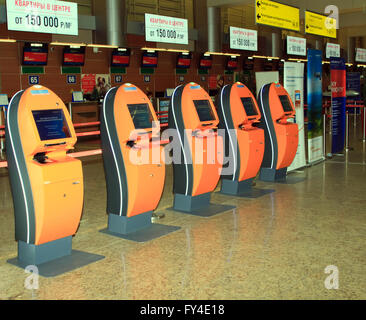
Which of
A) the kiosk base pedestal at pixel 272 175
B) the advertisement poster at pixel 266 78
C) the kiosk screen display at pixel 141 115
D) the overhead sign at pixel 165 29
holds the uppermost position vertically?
the overhead sign at pixel 165 29

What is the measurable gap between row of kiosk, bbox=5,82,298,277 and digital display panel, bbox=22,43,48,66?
743 cm

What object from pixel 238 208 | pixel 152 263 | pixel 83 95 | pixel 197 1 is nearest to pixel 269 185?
pixel 238 208

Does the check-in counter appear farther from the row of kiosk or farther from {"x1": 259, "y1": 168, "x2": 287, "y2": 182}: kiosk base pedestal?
the row of kiosk

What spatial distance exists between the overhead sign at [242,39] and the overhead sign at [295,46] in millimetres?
2479

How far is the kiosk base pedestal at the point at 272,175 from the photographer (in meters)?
7.37

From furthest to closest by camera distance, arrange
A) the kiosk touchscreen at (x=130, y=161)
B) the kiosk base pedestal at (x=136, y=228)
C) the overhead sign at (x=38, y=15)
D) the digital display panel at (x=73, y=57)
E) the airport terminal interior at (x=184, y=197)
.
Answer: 1. the digital display panel at (x=73, y=57)
2. the overhead sign at (x=38, y=15)
3. the kiosk base pedestal at (x=136, y=228)
4. the kiosk touchscreen at (x=130, y=161)
5. the airport terminal interior at (x=184, y=197)

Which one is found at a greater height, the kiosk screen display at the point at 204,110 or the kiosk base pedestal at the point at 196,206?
the kiosk screen display at the point at 204,110

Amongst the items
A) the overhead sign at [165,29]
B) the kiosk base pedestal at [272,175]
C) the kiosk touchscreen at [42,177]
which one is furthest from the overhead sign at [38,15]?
the kiosk touchscreen at [42,177]

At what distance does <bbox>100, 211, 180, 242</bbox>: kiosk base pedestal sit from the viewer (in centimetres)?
474

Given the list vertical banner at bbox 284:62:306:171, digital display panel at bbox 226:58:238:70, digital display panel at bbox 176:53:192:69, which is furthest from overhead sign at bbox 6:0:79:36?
digital display panel at bbox 226:58:238:70

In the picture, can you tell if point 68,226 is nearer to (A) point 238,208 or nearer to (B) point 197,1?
(A) point 238,208

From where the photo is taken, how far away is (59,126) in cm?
393

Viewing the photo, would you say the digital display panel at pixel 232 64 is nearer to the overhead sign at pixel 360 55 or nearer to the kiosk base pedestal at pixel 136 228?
the overhead sign at pixel 360 55

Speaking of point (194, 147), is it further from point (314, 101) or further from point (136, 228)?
point (314, 101)
